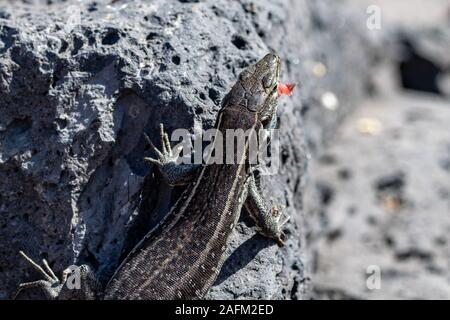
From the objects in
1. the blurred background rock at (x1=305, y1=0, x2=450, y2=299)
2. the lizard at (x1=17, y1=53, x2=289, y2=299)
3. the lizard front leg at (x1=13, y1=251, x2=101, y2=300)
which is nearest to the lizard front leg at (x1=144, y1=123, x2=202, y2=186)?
the lizard at (x1=17, y1=53, x2=289, y2=299)

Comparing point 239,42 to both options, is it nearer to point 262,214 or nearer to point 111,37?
point 111,37

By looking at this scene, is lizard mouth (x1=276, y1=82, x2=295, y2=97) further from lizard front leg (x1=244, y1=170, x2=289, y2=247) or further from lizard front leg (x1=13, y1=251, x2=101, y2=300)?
lizard front leg (x1=13, y1=251, x2=101, y2=300)

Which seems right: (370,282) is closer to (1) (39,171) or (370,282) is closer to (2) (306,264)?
(2) (306,264)

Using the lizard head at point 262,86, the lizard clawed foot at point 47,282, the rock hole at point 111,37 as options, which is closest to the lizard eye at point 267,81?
the lizard head at point 262,86

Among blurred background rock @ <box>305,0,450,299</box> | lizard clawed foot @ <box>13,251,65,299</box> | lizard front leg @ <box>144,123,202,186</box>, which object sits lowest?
blurred background rock @ <box>305,0,450,299</box>

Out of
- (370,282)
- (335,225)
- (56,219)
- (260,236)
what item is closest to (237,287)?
(260,236)

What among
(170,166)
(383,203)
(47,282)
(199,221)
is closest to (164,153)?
(170,166)
